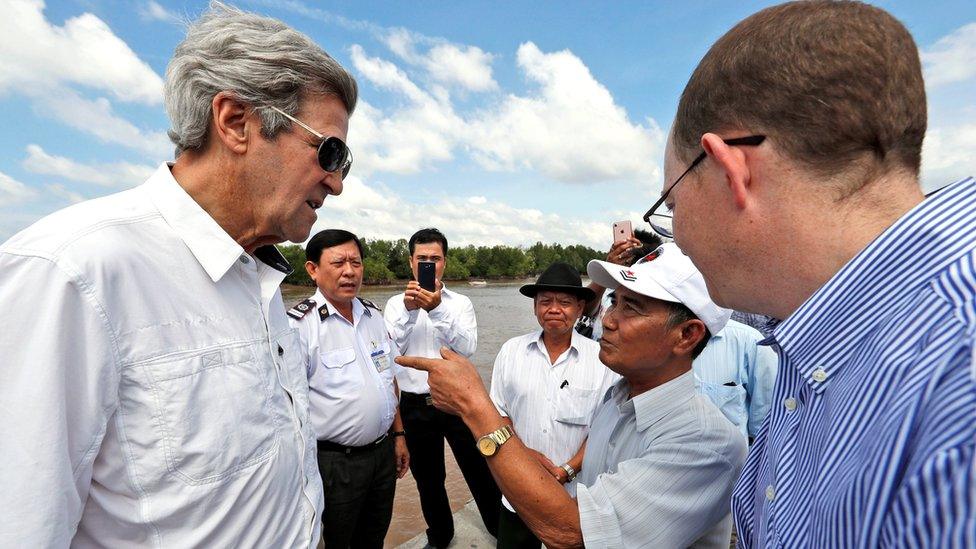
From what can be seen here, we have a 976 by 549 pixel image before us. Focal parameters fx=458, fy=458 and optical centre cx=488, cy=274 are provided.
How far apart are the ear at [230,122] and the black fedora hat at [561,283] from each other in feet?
8.23

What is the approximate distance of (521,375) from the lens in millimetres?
3455

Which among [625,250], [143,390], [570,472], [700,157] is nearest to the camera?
[700,157]

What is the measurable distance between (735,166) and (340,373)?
317 cm

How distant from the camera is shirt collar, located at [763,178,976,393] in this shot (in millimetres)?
689

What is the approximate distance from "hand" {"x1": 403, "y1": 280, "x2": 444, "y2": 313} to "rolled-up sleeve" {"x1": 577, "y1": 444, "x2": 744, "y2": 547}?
3155 mm

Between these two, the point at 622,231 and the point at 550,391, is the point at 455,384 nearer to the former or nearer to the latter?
the point at 550,391

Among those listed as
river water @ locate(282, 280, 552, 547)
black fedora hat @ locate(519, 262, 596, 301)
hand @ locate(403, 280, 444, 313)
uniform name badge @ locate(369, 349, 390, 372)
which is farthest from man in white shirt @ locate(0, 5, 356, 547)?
river water @ locate(282, 280, 552, 547)

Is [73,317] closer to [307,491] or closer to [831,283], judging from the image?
[307,491]

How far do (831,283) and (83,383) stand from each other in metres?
1.59

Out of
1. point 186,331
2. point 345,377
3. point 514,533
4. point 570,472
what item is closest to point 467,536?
point 514,533

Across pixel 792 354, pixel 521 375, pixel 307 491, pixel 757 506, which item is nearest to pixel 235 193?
pixel 307 491

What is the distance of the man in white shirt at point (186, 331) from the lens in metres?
1.00

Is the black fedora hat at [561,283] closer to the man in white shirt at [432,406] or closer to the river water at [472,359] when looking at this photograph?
the man in white shirt at [432,406]

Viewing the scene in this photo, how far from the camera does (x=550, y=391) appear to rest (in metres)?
3.33
